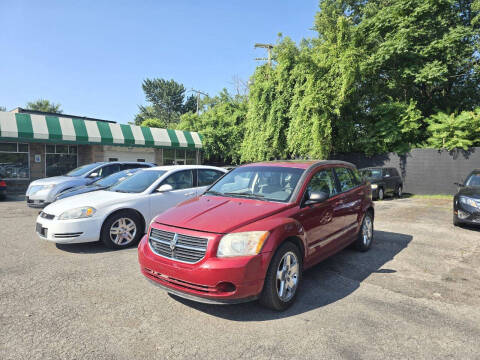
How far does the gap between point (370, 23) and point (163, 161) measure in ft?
60.2

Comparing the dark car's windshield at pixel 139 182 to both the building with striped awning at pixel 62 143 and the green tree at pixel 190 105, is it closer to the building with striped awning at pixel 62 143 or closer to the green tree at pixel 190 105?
the building with striped awning at pixel 62 143

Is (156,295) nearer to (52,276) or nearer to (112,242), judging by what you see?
(52,276)

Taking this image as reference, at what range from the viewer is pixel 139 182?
6.71 meters

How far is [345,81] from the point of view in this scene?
16703mm

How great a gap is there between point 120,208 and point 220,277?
352cm

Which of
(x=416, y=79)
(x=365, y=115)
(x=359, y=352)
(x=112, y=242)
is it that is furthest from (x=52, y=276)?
(x=416, y=79)

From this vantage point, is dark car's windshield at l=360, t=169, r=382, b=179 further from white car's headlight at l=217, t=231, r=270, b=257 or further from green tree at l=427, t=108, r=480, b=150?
white car's headlight at l=217, t=231, r=270, b=257

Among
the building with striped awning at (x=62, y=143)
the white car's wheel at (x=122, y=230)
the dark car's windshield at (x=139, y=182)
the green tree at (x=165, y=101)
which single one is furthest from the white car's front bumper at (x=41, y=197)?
the green tree at (x=165, y=101)

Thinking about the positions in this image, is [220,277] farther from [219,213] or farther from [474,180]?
[474,180]

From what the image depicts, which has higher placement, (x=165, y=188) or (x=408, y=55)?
(x=408, y=55)

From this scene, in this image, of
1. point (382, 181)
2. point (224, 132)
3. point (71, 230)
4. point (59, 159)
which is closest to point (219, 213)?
point (71, 230)

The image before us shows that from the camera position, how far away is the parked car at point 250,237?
3.15 metres

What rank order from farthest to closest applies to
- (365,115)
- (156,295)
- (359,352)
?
(365,115) → (156,295) → (359,352)

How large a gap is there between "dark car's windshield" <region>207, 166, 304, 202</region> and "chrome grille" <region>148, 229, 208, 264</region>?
3.90 feet
